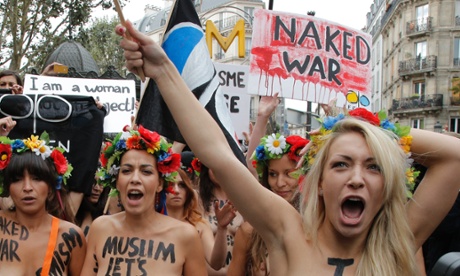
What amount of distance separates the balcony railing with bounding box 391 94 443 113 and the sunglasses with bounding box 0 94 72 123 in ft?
159

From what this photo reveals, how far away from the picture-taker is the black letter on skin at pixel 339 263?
2.49 meters

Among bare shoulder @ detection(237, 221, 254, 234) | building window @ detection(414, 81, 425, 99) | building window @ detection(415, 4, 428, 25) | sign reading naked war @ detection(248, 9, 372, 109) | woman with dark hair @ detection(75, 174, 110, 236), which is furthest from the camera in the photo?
building window @ detection(414, 81, 425, 99)

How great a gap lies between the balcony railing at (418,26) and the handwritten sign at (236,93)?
45984mm

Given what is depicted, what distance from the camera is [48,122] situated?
5.01 meters

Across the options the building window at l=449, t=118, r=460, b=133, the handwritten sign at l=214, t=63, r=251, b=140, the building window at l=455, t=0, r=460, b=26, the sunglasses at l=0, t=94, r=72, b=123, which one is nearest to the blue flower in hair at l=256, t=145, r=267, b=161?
the sunglasses at l=0, t=94, r=72, b=123

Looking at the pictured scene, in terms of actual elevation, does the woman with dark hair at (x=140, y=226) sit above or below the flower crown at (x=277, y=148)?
below

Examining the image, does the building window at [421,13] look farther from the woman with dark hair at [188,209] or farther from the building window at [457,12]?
the woman with dark hair at [188,209]

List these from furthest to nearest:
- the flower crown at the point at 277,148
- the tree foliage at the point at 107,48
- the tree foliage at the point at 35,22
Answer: the tree foliage at the point at 107,48 → the tree foliage at the point at 35,22 → the flower crown at the point at 277,148

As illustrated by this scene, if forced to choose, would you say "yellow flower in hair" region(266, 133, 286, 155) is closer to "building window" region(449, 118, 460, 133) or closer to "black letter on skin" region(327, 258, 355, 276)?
"black letter on skin" region(327, 258, 355, 276)

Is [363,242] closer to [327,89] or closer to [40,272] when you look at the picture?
[40,272]

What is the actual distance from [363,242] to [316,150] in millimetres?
467

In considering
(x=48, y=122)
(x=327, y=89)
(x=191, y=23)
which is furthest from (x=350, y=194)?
(x=327, y=89)

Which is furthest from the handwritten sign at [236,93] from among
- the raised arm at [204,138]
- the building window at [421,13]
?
the building window at [421,13]

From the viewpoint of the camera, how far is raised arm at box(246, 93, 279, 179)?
5.00 metres
